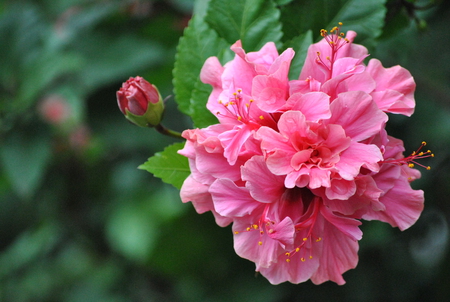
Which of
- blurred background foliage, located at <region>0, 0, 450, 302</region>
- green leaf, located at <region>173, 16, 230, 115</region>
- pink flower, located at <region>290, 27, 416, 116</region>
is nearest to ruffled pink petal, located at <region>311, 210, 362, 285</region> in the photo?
pink flower, located at <region>290, 27, 416, 116</region>

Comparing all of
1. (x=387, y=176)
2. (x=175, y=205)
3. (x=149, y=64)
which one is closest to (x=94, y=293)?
(x=175, y=205)

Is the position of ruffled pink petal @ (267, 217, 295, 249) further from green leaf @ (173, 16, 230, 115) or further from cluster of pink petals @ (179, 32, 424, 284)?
green leaf @ (173, 16, 230, 115)

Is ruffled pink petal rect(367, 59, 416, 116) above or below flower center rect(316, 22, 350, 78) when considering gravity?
below

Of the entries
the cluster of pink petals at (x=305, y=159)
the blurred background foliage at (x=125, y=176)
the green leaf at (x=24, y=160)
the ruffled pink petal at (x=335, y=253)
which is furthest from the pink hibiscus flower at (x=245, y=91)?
the green leaf at (x=24, y=160)

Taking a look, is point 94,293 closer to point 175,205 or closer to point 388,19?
point 175,205

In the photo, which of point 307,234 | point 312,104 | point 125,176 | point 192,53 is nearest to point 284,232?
point 307,234
